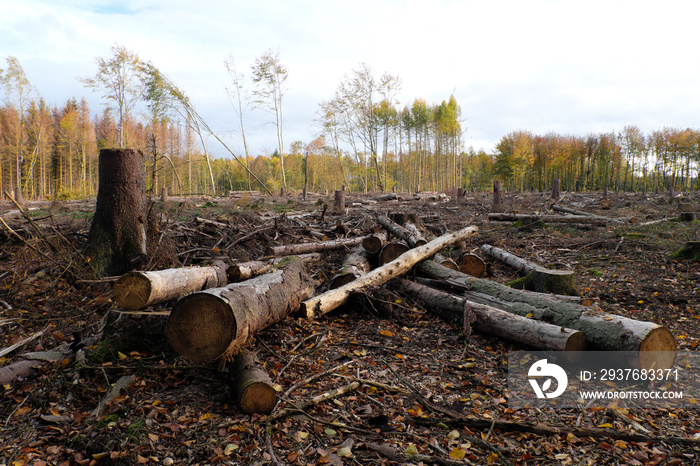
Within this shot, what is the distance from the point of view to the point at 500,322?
4.23 meters

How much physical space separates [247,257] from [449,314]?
3628 millimetres

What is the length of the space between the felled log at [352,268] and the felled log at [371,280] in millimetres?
287

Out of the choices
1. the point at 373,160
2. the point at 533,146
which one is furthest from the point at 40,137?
the point at 533,146

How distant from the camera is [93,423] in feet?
8.49

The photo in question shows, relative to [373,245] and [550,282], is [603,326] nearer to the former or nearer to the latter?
[550,282]

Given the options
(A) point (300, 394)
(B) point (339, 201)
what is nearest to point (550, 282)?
(A) point (300, 394)

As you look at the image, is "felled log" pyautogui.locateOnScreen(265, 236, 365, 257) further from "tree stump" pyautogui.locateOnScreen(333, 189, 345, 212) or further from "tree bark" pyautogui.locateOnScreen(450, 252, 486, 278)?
"tree stump" pyautogui.locateOnScreen(333, 189, 345, 212)

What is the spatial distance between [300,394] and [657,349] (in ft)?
10.7

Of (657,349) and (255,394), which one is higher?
(657,349)

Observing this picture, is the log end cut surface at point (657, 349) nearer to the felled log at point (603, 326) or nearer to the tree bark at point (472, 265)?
the felled log at point (603, 326)

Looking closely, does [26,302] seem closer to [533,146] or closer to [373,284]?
[373,284]

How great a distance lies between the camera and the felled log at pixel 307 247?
6.87 metres

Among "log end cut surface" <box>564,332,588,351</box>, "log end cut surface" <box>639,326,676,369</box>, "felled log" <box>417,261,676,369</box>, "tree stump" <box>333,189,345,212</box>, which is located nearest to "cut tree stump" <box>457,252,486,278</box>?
"felled log" <box>417,261,676,369</box>

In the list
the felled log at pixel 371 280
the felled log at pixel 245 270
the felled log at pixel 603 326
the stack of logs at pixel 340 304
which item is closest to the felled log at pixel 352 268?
the stack of logs at pixel 340 304
